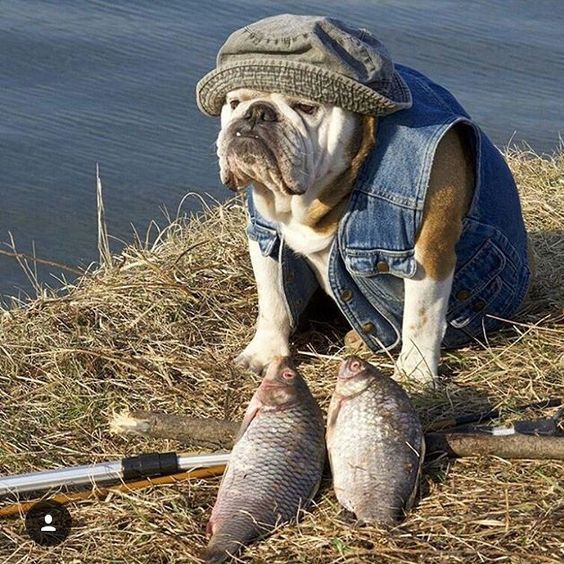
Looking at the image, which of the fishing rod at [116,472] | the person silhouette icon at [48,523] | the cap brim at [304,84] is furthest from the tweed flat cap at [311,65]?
the person silhouette icon at [48,523]

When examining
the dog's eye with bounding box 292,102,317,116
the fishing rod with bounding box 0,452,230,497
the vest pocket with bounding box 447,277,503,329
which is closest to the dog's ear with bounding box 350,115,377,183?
the dog's eye with bounding box 292,102,317,116

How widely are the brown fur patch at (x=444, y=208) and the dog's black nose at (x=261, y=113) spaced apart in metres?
0.49

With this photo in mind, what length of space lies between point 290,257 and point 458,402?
27.7 inches

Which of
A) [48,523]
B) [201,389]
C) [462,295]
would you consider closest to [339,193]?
[462,295]

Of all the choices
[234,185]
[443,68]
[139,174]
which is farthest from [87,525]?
[443,68]

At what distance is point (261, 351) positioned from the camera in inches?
163

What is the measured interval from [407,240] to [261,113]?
57 cm

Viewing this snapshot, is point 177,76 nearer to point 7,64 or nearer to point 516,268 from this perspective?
point 7,64

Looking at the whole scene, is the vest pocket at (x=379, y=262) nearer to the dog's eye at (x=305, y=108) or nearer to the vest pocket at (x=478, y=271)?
the vest pocket at (x=478, y=271)

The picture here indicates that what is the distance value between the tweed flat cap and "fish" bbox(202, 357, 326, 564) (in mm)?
719

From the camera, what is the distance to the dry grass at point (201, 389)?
121 inches

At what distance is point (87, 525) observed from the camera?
322 centimetres

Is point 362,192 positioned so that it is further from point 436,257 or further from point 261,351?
point 261,351

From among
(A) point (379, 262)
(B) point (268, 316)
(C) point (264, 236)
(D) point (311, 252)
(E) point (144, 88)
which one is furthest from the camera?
(E) point (144, 88)
